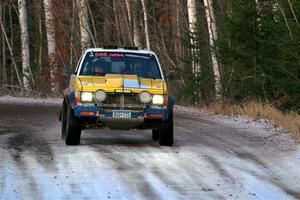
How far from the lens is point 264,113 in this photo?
19.4m

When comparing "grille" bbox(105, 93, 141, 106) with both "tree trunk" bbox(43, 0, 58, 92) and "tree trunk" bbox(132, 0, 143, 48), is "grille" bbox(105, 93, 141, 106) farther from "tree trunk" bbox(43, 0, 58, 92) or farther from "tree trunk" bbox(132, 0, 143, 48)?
"tree trunk" bbox(43, 0, 58, 92)

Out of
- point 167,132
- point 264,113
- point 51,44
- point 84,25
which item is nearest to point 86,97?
point 167,132

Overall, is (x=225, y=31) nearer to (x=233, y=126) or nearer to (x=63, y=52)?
(x=233, y=126)

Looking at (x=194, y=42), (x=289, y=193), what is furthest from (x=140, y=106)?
(x=194, y=42)

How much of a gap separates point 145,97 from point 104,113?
2.47 feet

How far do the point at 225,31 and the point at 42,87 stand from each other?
48.2 ft

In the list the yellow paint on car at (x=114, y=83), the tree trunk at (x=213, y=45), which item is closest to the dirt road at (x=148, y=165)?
the yellow paint on car at (x=114, y=83)

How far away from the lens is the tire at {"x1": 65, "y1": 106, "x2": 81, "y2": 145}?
1319 cm

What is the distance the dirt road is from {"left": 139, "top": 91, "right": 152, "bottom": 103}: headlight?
0.86 metres

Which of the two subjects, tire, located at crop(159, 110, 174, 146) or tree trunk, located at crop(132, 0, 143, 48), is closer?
tire, located at crop(159, 110, 174, 146)

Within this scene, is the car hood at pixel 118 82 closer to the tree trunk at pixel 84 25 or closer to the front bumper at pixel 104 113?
the front bumper at pixel 104 113

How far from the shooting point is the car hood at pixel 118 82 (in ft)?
43.0

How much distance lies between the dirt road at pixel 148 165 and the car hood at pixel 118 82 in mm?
1084

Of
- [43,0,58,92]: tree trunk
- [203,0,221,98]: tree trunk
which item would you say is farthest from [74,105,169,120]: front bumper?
[43,0,58,92]: tree trunk
